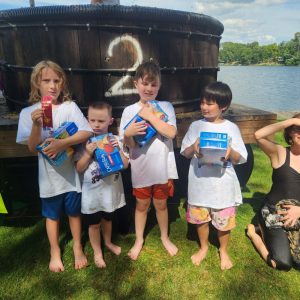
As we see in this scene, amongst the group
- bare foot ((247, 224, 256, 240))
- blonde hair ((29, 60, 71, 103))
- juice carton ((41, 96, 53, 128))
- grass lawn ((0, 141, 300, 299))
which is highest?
blonde hair ((29, 60, 71, 103))

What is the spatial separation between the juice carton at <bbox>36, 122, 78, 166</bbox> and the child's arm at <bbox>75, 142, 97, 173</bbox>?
12 cm

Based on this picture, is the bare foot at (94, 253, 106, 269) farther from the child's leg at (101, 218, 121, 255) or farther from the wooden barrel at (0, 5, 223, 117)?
the wooden barrel at (0, 5, 223, 117)

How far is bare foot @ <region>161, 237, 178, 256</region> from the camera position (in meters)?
3.08

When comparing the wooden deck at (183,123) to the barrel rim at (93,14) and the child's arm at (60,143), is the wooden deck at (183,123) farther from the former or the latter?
the barrel rim at (93,14)

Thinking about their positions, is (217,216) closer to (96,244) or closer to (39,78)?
(96,244)

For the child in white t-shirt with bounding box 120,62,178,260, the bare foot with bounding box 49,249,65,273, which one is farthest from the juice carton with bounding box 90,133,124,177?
the bare foot with bounding box 49,249,65,273

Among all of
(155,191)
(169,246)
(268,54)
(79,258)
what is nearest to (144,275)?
(169,246)

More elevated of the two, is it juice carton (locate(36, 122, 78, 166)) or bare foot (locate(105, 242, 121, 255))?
juice carton (locate(36, 122, 78, 166))

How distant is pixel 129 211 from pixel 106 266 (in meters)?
0.86

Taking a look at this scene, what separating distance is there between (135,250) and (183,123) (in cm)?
156

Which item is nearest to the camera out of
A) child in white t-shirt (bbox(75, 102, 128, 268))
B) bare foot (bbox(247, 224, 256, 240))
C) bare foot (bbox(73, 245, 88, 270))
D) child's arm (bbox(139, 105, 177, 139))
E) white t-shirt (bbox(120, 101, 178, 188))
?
child's arm (bbox(139, 105, 177, 139))

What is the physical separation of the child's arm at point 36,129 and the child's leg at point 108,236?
1.03 metres

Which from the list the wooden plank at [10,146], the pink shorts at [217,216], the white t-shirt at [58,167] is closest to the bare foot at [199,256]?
the pink shorts at [217,216]

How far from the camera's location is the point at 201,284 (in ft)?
8.77
